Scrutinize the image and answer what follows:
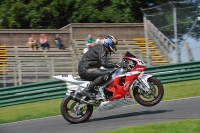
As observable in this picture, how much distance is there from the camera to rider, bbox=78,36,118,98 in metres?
9.95

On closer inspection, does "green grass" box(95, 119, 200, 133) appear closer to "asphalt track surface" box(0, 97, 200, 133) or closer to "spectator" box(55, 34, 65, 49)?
"asphalt track surface" box(0, 97, 200, 133)

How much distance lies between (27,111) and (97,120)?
354 cm

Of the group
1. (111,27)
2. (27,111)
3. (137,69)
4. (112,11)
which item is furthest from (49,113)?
(112,11)

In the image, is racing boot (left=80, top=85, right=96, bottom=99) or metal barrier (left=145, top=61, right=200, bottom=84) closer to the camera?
racing boot (left=80, top=85, right=96, bottom=99)

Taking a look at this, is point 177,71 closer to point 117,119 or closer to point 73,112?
point 117,119

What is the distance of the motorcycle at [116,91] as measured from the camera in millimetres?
10062

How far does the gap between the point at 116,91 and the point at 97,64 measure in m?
0.69

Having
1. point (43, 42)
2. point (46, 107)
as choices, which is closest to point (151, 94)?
point (46, 107)

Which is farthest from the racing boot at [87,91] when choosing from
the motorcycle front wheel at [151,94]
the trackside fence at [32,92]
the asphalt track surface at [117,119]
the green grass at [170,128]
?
the trackside fence at [32,92]

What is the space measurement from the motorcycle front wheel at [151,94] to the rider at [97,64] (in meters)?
0.73

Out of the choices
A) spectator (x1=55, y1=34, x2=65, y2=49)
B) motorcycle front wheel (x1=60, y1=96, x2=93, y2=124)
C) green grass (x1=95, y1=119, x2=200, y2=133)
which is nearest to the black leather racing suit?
motorcycle front wheel (x1=60, y1=96, x2=93, y2=124)

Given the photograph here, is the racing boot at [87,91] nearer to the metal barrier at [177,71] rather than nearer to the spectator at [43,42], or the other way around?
the metal barrier at [177,71]

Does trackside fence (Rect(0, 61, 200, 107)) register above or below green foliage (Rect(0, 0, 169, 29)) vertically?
below

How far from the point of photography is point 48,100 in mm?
15391
